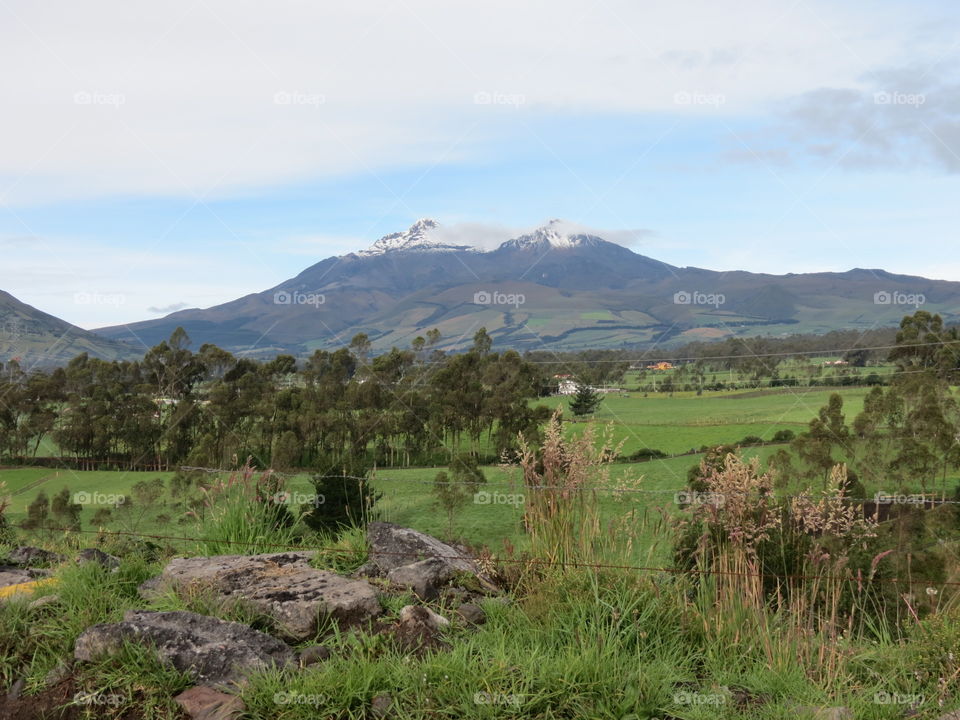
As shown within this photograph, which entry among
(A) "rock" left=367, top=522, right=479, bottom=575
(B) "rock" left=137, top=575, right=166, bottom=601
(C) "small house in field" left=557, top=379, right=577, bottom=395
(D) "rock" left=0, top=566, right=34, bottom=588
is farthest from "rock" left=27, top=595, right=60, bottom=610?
(C) "small house in field" left=557, top=379, right=577, bottom=395

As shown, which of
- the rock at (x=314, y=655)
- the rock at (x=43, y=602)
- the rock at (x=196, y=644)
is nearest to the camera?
the rock at (x=196, y=644)

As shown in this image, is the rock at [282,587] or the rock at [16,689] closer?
the rock at [16,689]

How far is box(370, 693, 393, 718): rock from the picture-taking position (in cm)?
480

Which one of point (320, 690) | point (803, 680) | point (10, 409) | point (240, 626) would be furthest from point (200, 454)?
point (803, 680)

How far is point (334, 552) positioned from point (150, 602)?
1.83 metres

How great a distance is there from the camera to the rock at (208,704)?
4.93 m

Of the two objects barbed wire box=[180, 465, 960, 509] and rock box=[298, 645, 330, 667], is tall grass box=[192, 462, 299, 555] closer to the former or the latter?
barbed wire box=[180, 465, 960, 509]

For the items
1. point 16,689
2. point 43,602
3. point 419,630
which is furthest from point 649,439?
point 16,689

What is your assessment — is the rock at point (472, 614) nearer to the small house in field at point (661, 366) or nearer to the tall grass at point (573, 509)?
A: the tall grass at point (573, 509)

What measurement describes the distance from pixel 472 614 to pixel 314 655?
4.39 feet

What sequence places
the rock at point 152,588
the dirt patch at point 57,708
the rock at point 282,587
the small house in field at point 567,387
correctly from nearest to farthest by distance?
the dirt patch at point 57,708, the rock at point 282,587, the rock at point 152,588, the small house in field at point 567,387

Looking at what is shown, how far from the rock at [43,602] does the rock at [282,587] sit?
707 mm

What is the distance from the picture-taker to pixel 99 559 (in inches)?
301

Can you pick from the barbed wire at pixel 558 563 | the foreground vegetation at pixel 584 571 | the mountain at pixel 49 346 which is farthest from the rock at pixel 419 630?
the mountain at pixel 49 346
